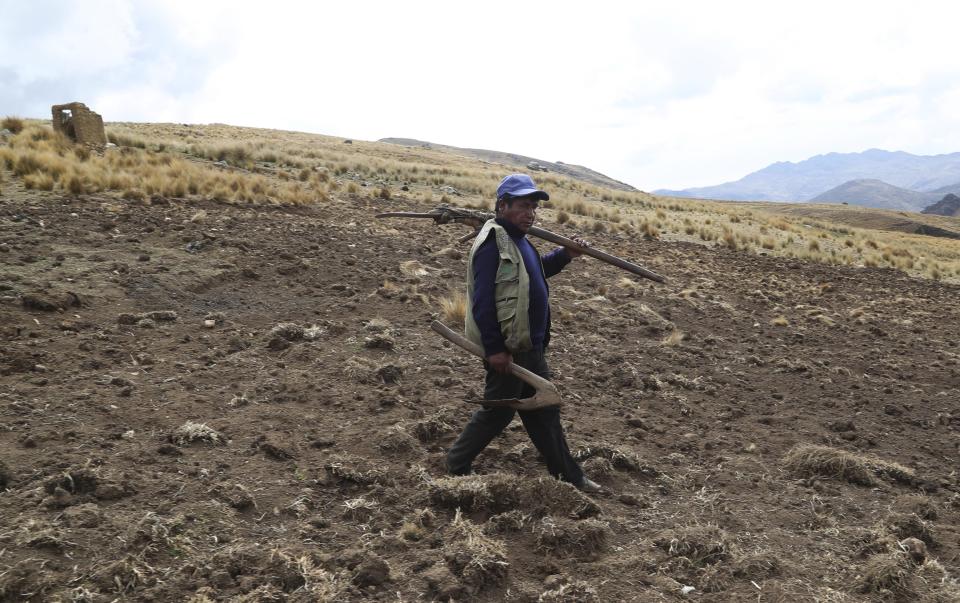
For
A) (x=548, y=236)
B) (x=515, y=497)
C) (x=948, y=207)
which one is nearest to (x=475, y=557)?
(x=515, y=497)

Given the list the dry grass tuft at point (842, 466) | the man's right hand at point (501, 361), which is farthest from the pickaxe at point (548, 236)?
the dry grass tuft at point (842, 466)

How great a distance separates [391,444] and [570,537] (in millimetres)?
1515

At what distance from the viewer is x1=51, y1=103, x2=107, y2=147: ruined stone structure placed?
14078 millimetres

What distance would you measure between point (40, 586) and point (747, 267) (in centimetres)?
1461

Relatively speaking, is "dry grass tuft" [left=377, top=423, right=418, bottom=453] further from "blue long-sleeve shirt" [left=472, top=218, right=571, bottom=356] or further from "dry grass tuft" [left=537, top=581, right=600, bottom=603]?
"dry grass tuft" [left=537, top=581, right=600, bottom=603]

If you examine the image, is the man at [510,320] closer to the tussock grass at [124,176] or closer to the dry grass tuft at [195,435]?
the dry grass tuft at [195,435]

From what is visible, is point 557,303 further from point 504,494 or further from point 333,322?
point 504,494

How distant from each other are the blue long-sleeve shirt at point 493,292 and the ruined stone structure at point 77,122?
14.5 meters

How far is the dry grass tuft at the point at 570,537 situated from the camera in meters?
3.18

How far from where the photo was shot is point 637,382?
6199 millimetres

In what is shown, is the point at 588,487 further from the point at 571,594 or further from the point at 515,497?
the point at 571,594

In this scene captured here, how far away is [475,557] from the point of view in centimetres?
296

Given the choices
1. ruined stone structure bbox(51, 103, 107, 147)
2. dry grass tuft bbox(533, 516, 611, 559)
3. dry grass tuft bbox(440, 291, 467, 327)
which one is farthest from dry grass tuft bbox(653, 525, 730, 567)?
ruined stone structure bbox(51, 103, 107, 147)

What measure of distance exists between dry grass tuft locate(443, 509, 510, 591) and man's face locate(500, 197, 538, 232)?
1.76 meters
